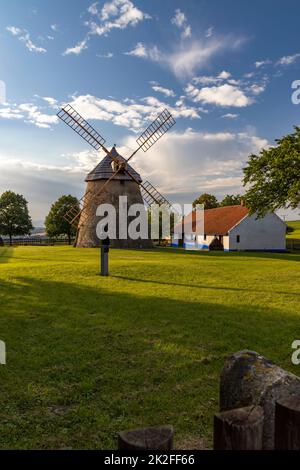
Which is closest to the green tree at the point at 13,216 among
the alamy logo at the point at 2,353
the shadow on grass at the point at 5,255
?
the shadow on grass at the point at 5,255

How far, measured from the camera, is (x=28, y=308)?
9312mm

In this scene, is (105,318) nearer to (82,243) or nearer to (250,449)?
(250,449)

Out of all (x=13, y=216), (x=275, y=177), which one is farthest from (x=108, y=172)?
(x=13, y=216)

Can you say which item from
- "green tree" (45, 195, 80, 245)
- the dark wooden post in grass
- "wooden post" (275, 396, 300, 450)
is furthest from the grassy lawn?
"green tree" (45, 195, 80, 245)

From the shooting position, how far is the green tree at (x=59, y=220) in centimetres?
5816

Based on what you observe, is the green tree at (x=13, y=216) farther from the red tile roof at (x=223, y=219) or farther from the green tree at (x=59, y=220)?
the red tile roof at (x=223, y=219)

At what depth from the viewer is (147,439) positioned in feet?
6.33

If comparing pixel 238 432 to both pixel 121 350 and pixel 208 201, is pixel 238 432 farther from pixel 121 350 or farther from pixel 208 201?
pixel 208 201

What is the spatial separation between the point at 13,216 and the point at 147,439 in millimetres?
63470

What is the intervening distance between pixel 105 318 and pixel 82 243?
29.6m

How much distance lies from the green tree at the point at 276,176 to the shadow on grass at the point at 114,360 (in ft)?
59.8

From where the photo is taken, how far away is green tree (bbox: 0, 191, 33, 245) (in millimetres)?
59781

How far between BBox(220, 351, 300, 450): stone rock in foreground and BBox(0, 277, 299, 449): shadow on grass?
3.03 ft

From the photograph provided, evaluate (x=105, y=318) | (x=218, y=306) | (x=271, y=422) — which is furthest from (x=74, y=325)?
(x=271, y=422)
